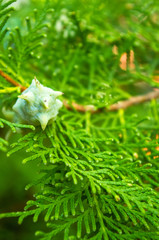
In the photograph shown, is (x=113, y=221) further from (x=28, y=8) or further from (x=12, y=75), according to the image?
(x=28, y=8)

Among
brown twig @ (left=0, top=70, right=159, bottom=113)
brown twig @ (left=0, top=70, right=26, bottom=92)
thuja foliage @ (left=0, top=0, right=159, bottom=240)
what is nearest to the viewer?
thuja foliage @ (left=0, top=0, right=159, bottom=240)

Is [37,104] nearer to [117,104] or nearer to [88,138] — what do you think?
[88,138]

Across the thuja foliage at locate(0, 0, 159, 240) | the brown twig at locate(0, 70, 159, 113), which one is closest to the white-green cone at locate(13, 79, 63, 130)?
the thuja foliage at locate(0, 0, 159, 240)

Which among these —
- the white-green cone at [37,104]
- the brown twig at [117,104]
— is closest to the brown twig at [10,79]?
the brown twig at [117,104]

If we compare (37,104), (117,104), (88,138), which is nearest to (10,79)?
(37,104)

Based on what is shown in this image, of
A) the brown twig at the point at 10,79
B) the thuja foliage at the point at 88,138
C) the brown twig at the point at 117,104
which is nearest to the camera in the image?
the thuja foliage at the point at 88,138

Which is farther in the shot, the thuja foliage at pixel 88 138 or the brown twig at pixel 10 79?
the brown twig at pixel 10 79

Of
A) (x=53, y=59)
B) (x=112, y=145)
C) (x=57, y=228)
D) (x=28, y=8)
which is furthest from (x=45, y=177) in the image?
(x=28, y=8)

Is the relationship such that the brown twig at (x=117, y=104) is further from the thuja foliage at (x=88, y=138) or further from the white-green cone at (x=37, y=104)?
the white-green cone at (x=37, y=104)

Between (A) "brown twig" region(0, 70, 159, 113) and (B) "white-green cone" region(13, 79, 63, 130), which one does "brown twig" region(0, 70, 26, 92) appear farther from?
(B) "white-green cone" region(13, 79, 63, 130)
